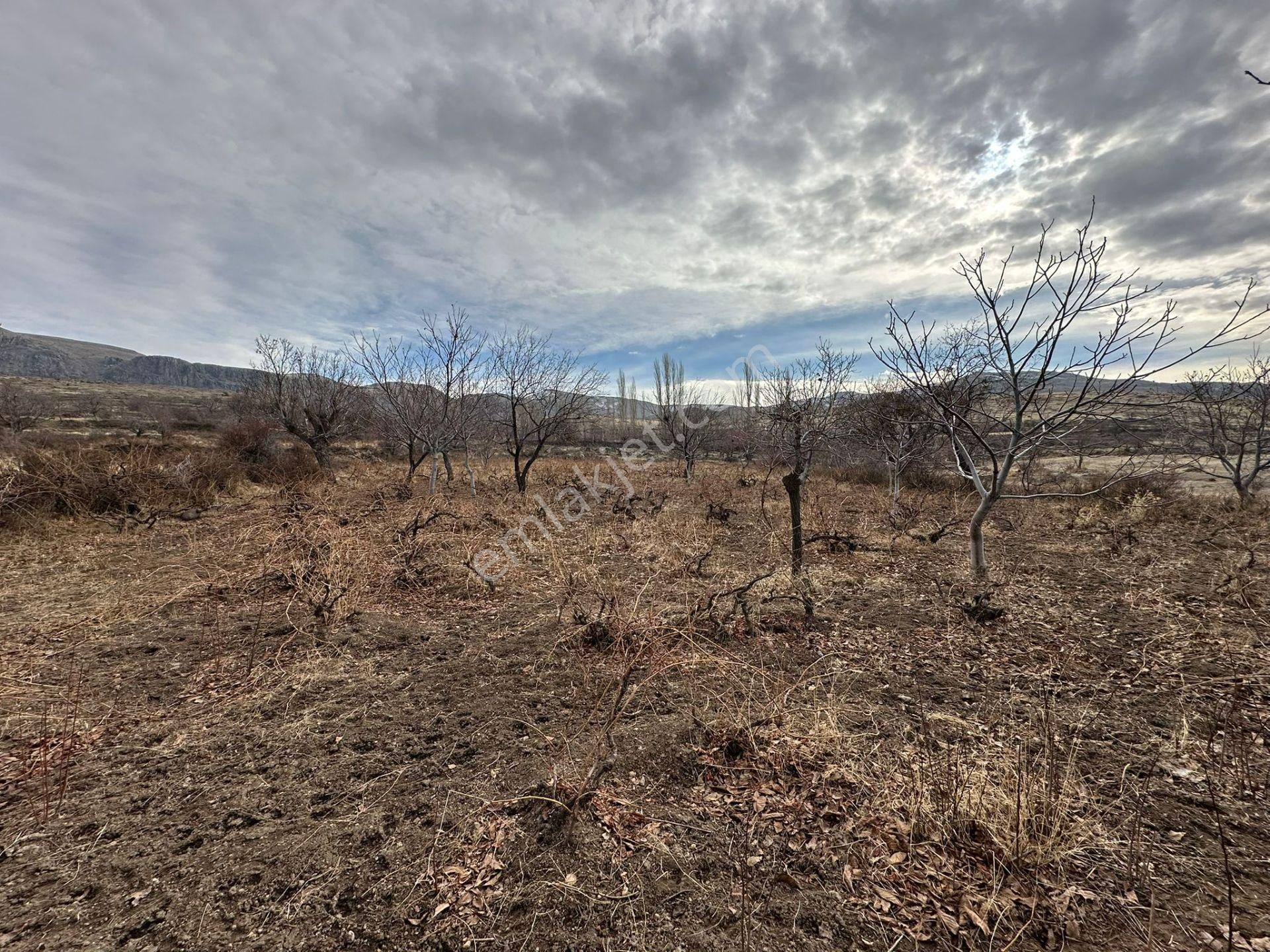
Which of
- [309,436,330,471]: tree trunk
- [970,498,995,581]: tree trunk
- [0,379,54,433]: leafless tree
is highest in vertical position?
[0,379,54,433]: leafless tree

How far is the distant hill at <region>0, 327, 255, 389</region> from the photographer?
13488 cm

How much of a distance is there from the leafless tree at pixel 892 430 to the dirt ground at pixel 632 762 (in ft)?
13.4

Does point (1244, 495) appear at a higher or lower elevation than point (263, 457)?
lower

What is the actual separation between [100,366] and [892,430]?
23589 centimetres

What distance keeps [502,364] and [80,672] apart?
10616 millimetres

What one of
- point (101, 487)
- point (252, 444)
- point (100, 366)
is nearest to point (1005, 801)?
point (101, 487)

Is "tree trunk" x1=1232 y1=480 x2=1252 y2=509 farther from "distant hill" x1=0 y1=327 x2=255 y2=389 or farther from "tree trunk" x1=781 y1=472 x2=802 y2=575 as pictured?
"distant hill" x1=0 y1=327 x2=255 y2=389

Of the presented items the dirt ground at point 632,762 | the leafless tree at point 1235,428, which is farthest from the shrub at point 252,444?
the leafless tree at point 1235,428

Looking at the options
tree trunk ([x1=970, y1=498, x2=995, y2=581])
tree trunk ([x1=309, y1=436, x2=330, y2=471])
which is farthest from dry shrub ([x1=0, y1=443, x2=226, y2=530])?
tree trunk ([x1=970, y1=498, x2=995, y2=581])

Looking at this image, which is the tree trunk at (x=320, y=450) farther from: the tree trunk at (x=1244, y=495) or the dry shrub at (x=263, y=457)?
the tree trunk at (x=1244, y=495)

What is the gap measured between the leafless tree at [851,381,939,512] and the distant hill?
6579 inches

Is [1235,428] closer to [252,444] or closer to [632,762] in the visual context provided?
[632,762]

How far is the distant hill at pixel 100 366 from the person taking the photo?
135 m

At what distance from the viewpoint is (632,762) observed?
2.62 metres
